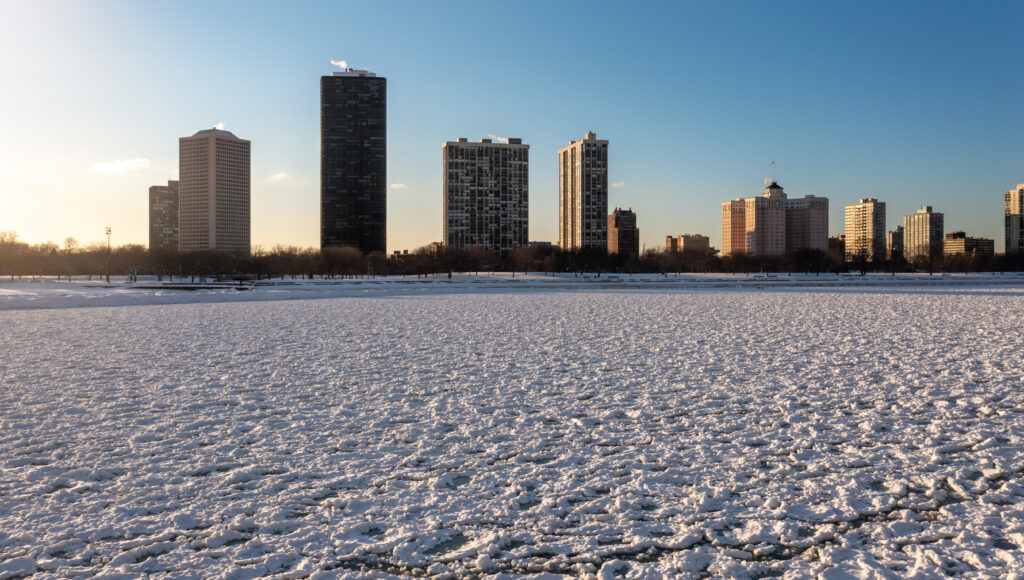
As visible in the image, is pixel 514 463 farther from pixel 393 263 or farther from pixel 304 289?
pixel 393 263

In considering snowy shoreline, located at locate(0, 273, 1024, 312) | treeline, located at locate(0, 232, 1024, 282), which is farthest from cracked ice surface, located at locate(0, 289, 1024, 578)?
treeline, located at locate(0, 232, 1024, 282)

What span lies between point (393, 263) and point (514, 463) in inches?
5515

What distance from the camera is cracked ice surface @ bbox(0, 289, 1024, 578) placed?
4664 mm

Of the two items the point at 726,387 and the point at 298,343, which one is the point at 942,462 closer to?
the point at 726,387

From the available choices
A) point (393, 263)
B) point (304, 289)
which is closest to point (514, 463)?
point (304, 289)

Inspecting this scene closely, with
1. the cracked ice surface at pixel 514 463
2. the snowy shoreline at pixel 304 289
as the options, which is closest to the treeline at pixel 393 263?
the snowy shoreline at pixel 304 289

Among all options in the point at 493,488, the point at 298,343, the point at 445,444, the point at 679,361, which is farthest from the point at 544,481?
the point at 298,343

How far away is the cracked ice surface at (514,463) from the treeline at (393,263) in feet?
345

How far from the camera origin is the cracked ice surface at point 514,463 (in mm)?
4664

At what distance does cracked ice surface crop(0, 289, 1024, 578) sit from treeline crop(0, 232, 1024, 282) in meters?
105

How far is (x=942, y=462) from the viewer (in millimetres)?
6617

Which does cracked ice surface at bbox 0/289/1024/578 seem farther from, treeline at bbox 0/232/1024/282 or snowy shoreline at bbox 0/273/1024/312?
treeline at bbox 0/232/1024/282

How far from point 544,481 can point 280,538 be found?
8.02 ft

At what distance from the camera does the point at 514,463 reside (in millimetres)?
6598
